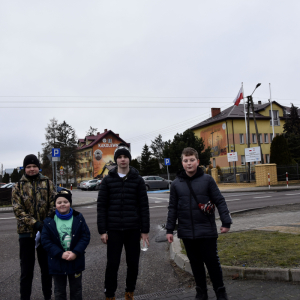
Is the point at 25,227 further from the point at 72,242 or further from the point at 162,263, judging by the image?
the point at 162,263

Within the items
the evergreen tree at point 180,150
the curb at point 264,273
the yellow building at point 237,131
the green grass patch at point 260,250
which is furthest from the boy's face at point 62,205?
the yellow building at point 237,131

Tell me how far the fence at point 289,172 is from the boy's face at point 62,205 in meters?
28.0

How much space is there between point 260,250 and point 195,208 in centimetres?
231

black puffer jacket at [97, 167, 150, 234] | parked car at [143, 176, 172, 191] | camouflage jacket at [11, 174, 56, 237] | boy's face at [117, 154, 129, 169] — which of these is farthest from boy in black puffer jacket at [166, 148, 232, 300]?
parked car at [143, 176, 172, 191]

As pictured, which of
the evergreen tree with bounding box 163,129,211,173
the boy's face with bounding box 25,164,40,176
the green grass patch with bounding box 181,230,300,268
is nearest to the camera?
the boy's face with bounding box 25,164,40,176

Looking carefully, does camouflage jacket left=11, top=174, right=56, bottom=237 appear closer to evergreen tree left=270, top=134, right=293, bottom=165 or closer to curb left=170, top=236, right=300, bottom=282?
curb left=170, top=236, right=300, bottom=282

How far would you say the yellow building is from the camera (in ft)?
153

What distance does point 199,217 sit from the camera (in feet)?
11.6

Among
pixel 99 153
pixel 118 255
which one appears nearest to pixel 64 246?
pixel 118 255

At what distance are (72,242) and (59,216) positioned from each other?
305 millimetres

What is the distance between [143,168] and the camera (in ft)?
171

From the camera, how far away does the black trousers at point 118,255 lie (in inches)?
142

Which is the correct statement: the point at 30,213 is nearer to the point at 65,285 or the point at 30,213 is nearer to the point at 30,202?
the point at 30,202

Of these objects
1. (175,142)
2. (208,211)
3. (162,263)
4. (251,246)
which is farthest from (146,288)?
(175,142)
